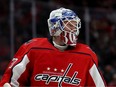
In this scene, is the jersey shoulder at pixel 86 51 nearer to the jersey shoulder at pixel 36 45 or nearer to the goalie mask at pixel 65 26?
the goalie mask at pixel 65 26

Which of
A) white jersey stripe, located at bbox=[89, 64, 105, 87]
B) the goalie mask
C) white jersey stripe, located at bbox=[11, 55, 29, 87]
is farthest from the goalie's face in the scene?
white jersey stripe, located at bbox=[11, 55, 29, 87]

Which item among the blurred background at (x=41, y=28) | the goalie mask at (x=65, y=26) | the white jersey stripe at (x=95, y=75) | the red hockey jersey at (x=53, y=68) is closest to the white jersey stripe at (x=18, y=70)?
the red hockey jersey at (x=53, y=68)

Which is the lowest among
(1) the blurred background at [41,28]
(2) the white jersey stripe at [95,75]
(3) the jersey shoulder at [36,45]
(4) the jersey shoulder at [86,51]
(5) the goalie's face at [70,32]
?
(1) the blurred background at [41,28]

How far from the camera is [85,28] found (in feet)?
26.9

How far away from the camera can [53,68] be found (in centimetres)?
391

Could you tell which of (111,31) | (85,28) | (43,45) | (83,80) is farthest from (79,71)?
(111,31)

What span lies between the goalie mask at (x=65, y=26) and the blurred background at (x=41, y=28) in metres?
3.15

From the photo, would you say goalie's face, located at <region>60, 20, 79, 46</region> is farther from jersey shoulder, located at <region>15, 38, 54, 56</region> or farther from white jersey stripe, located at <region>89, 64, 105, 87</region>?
white jersey stripe, located at <region>89, 64, 105, 87</region>

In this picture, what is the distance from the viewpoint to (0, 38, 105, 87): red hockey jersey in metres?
3.88

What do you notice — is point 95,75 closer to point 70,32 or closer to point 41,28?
point 70,32

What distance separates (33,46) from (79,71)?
405mm

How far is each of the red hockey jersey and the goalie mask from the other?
0.33 ft

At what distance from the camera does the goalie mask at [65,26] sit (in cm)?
391

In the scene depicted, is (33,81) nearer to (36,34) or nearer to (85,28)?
(36,34)
